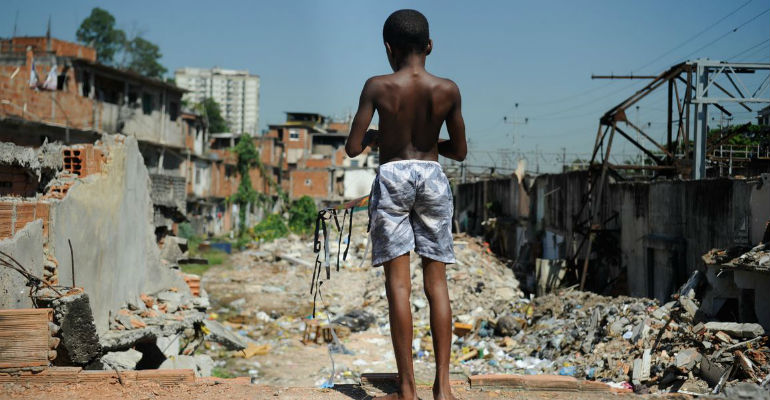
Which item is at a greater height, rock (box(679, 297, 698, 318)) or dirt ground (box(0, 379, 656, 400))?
dirt ground (box(0, 379, 656, 400))

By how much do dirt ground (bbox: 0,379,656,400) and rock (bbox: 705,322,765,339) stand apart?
3.20 meters

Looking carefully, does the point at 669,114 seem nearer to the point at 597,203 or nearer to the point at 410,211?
the point at 597,203

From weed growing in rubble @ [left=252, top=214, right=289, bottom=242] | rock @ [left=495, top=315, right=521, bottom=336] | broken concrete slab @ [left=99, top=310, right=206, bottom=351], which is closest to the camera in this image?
broken concrete slab @ [left=99, top=310, right=206, bottom=351]

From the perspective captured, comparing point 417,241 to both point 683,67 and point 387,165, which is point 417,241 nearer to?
point 387,165

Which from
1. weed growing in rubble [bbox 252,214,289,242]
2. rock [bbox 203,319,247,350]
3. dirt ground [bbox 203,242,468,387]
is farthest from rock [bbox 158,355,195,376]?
weed growing in rubble [bbox 252,214,289,242]

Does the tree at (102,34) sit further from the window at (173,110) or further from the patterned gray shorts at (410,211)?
the patterned gray shorts at (410,211)

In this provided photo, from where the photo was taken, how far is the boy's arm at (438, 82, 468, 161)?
10.6 ft

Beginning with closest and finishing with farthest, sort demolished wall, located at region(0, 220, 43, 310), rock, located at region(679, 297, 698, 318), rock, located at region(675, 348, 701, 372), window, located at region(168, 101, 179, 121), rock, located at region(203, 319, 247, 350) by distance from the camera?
demolished wall, located at region(0, 220, 43, 310) → rock, located at region(675, 348, 701, 372) → rock, located at region(679, 297, 698, 318) → rock, located at region(203, 319, 247, 350) → window, located at region(168, 101, 179, 121)

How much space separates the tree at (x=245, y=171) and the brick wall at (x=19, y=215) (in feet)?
100

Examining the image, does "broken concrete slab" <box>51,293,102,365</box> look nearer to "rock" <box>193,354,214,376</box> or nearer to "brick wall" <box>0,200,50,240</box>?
"brick wall" <box>0,200,50,240</box>

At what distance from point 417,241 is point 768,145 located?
1645 cm

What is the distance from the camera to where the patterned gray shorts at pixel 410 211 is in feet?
10.3

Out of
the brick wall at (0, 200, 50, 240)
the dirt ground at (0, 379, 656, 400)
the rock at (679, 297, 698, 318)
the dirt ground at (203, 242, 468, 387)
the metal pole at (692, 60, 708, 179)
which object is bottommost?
the dirt ground at (203, 242, 468, 387)

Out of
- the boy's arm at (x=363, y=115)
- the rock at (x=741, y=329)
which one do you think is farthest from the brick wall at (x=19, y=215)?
the rock at (x=741, y=329)
